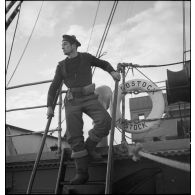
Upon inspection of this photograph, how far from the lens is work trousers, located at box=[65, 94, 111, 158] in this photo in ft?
12.1

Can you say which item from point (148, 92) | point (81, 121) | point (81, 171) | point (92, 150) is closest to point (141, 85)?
point (148, 92)

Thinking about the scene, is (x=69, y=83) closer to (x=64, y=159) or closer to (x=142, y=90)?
(x=64, y=159)

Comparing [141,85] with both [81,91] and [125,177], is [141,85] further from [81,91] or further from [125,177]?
[125,177]

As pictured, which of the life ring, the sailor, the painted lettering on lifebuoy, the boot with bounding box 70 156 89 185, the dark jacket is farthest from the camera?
the painted lettering on lifebuoy

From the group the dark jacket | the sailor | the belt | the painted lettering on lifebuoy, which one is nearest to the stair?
the sailor

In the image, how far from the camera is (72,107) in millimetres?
3875

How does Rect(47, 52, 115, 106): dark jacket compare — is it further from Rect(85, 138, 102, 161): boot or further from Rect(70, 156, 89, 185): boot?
Rect(70, 156, 89, 185): boot

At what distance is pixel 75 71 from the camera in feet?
13.0

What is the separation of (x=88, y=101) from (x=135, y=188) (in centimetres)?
127

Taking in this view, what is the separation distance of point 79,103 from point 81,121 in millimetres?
247

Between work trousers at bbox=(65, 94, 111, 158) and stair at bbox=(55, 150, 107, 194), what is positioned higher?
work trousers at bbox=(65, 94, 111, 158)

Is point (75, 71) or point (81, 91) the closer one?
point (81, 91)
